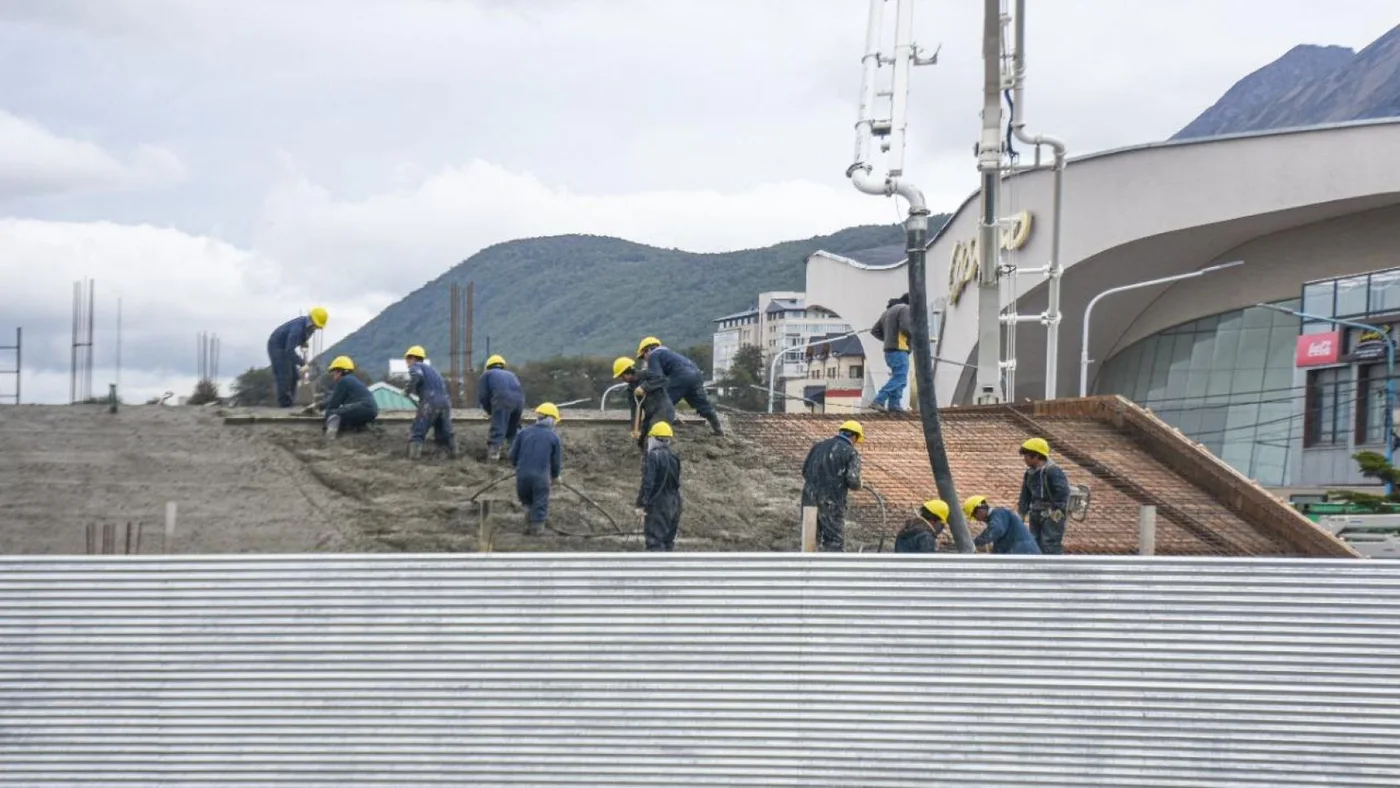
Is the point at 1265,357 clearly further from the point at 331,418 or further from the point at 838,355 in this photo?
the point at 838,355

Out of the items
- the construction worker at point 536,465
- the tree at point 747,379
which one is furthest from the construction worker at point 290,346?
the tree at point 747,379

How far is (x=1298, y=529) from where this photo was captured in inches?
587

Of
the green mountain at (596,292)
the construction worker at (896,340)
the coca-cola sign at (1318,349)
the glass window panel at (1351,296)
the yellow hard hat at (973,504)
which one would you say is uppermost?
the green mountain at (596,292)

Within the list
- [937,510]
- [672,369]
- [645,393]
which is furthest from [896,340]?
[937,510]

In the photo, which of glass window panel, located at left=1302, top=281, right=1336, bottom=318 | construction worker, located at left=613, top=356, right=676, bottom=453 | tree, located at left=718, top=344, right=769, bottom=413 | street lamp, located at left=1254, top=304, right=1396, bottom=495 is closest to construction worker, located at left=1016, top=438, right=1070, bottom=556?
construction worker, located at left=613, top=356, right=676, bottom=453

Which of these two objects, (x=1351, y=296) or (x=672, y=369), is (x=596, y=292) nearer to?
(x=1351, y=296)

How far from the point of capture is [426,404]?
15109mm

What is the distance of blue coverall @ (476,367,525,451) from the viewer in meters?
14.9

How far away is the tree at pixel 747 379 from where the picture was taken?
7105 centimetres

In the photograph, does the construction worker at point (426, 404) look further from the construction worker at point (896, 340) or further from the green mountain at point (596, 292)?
the green mountain at point (596, 292)

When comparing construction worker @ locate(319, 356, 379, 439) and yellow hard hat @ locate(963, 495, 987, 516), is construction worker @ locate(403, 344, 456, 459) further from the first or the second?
yellow hard hat @ locate(963, 495, 987, 516)

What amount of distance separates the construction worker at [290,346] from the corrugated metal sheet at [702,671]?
Answer: 8640mm

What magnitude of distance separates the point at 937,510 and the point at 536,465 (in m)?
3.53

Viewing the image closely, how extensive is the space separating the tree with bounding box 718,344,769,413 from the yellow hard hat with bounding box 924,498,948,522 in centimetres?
5581
